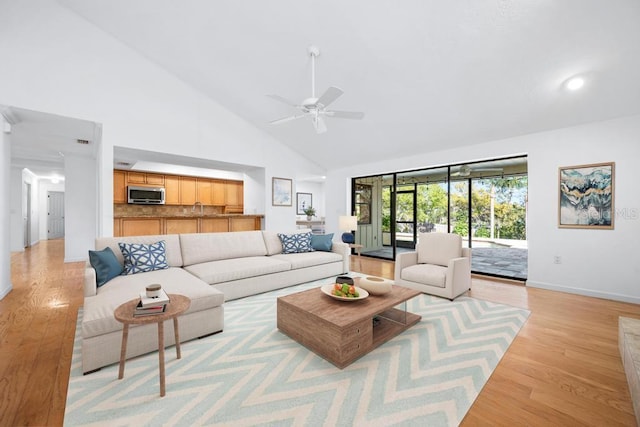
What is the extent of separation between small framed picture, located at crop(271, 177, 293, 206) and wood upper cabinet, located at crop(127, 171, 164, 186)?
298 cm

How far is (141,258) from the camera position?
10.1 feet

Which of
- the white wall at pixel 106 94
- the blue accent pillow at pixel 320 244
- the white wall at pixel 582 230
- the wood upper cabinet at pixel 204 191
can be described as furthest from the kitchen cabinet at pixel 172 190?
the white wall at pixel 582 230

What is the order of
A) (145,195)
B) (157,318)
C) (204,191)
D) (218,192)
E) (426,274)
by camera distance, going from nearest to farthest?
(157,318), (426,274), (145,195), (204,191), (218,192)

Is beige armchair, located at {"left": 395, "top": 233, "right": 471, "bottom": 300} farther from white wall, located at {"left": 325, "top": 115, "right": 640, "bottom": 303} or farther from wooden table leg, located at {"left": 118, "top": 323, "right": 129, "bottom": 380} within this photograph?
wooden table leg, located at {"left": 118, "top": 323, "right": 129, "bottom": 380}

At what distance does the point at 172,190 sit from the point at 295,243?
14.4 feet

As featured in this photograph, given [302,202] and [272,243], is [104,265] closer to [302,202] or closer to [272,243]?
[272,243]

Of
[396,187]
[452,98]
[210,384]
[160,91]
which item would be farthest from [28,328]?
[396,187]

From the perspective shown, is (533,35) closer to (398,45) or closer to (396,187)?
(398,45)

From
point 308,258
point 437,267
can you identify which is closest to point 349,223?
point 308,258

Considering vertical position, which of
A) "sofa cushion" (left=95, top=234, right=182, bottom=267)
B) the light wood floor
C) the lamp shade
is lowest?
the light wood floor

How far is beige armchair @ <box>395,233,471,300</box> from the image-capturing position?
3.40 m

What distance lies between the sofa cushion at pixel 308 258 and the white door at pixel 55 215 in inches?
427

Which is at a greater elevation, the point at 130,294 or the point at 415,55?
the point at 415,55

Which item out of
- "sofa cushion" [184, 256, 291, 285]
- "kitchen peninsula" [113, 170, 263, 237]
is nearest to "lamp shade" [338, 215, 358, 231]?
"sofa cushion" [184, 256, 291, 285]
